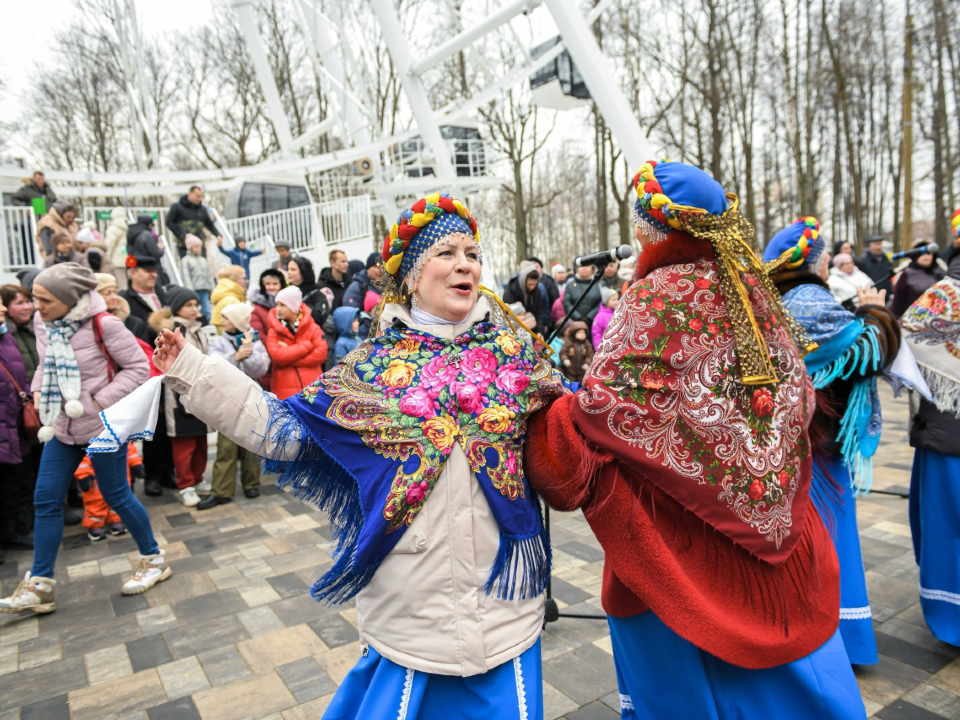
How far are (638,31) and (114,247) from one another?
15295mm

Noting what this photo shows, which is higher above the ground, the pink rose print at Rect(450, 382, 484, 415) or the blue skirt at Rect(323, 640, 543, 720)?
the pink rose print at Rect(450, 382, 484, 415)

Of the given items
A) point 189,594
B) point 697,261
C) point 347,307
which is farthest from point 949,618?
point 347,307

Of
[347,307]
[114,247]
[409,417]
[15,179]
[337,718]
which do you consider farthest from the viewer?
[15,179]

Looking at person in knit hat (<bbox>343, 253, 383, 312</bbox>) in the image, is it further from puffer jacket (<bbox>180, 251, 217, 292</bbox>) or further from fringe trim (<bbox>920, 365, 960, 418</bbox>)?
fringe trim (<bbox>920, 365, 960, 418</bbox>)

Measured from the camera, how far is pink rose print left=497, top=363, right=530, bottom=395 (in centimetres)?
186

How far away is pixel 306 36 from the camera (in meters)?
14.8

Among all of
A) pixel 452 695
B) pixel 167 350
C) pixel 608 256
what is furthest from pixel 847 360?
pixel 167 350

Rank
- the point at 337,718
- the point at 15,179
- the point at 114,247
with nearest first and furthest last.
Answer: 1. the point at 337,718
2. the point at 114,247
3. the point at 15,179

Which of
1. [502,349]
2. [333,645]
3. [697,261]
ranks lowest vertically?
[333,645]

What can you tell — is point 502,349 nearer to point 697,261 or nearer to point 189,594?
point 697,261

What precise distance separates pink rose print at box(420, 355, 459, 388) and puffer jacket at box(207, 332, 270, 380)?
3.75 meters

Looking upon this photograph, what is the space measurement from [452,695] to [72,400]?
2.93 meters

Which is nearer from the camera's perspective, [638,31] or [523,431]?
[523,431]

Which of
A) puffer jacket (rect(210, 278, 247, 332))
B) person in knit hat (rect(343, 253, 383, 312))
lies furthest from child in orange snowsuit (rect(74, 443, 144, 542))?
person in knit hat (rect(343, 253, 383, 312))
